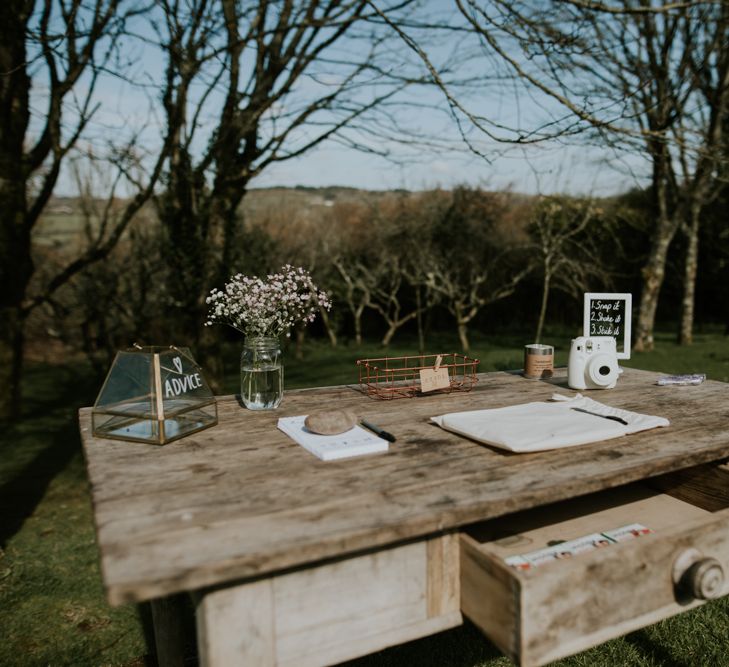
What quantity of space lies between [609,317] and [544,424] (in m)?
1.15

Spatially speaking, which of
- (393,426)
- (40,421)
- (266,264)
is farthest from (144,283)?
(393,426)

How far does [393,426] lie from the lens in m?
1.73

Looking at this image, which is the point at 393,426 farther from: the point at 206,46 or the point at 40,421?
the point at 40,421

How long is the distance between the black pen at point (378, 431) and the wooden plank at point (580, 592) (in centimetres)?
40

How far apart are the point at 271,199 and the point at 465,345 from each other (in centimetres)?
677

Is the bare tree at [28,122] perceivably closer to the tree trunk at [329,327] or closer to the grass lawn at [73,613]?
the grass lawn at [73,613]

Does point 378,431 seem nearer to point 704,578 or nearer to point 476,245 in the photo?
point 704,578

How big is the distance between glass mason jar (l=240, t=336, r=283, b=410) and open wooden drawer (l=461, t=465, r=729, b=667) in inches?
32.1

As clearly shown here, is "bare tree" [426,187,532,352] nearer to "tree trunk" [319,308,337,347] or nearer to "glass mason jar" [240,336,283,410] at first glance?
"tree trunk" [319,308,337,347]

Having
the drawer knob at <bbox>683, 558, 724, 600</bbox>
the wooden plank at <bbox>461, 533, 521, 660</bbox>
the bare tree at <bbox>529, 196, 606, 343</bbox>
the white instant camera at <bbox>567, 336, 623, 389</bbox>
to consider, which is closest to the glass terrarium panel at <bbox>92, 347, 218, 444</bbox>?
the wooden plank at <bbox>461, 533, 521, 660</bbox>

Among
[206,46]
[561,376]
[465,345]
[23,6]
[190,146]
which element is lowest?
[465,345]

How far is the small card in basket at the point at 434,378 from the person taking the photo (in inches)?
81.3

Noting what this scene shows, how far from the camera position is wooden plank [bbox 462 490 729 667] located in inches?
41.4

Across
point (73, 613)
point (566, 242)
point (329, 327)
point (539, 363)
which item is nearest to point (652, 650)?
point (539, 363)
